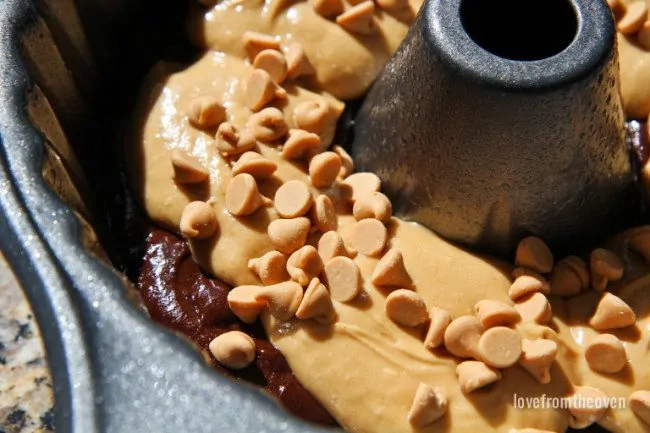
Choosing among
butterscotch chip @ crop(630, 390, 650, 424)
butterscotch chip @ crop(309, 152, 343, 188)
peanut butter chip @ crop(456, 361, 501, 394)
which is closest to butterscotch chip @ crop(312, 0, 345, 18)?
butterscotch chip @ crop(309, 152, 343, 188)

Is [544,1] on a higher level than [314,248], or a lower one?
higher

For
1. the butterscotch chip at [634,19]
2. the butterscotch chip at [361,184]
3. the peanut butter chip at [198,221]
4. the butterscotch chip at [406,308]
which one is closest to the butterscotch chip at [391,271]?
the butterscotch chip at [406,308]

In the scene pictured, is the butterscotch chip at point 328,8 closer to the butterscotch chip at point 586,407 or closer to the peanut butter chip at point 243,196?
the peanut butter chip at point 243,196

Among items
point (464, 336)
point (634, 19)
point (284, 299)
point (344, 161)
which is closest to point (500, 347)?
point (464, 336)

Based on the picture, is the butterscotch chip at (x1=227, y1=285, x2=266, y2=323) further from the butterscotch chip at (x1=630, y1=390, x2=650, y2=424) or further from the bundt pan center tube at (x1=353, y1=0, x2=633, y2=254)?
the butterscotch chip at (x1=630, y1=390, x2=650, y2=424)

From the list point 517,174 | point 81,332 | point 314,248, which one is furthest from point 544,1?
point 81,332

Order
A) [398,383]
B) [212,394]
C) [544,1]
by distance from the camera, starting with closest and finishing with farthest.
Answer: [212,394]
[398,383]
[544,1]

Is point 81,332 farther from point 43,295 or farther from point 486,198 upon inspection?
point 486,198

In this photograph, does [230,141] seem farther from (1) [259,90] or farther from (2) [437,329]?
(2) [437,329]
